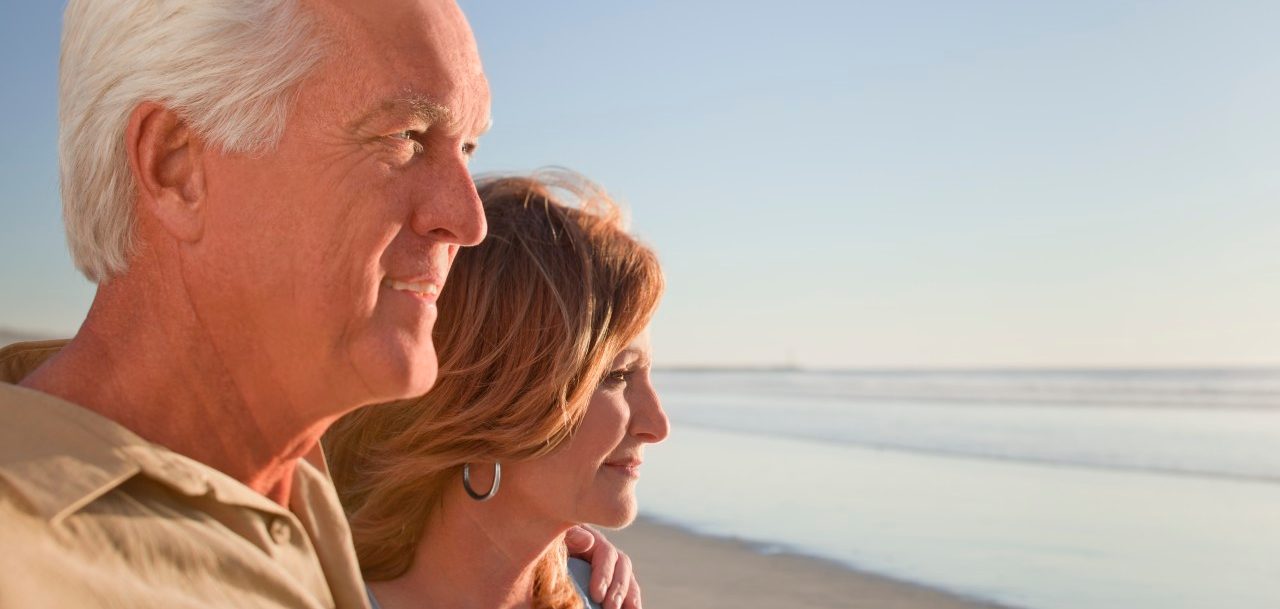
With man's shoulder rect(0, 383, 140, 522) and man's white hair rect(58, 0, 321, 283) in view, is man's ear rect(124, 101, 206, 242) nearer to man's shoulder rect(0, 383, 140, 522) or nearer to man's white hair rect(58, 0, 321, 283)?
man's white hair rect(58, 0, 321, 283)

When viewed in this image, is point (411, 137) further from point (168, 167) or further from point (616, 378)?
point (616, 378)

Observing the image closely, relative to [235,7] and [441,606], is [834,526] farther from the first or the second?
[235,7]

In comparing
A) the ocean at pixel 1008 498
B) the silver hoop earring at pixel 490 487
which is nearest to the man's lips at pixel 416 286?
the silver hoop earring at pixel 490 487

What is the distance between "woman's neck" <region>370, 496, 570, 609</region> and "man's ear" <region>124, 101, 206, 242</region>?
153 cm

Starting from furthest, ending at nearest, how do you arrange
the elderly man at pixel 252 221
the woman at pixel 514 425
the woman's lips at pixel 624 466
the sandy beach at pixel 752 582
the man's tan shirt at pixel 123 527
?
the sandy beach at pixel 752 582, the woman's lips at pixel 624 466, the woman at pixel 514 425, the elderly man at pixel 252 221, the man's tan shirt at pixel 123 527

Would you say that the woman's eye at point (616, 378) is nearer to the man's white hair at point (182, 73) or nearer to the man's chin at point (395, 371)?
the man's chin at point (395, 371)

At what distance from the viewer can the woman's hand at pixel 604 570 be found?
326cm

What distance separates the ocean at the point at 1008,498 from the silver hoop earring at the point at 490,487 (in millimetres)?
4582

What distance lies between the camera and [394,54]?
61.4 inches

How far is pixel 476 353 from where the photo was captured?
2818 millimetres

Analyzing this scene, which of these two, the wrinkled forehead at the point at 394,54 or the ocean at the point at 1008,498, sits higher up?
the wrinkled forehead at the point at 394,54

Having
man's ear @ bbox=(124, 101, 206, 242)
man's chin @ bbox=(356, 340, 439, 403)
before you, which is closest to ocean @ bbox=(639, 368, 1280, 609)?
man's chin @ bbox=(356, 340, 439, 403)

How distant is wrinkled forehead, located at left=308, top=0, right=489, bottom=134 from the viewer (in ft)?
5.08

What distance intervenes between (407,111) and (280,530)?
0.60 m
